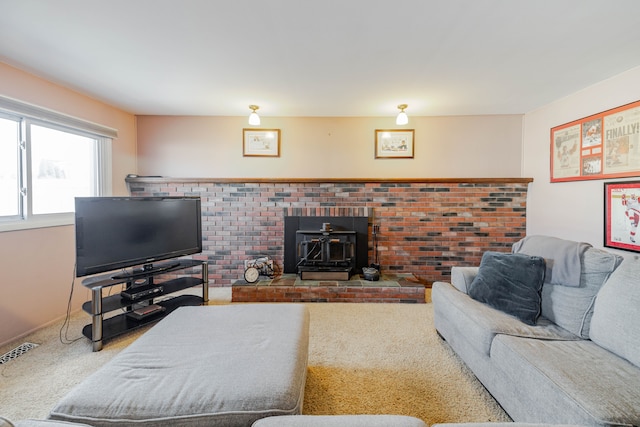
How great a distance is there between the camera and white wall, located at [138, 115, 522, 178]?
3.55m

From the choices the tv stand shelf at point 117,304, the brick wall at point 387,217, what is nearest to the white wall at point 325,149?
the brick wall at point 387,217

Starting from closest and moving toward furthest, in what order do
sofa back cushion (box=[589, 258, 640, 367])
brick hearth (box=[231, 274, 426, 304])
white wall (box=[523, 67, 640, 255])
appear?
sofa back cushion (box=[589, 258, 640, 367]) → white wall (box=[523, 67, 640, 255]) → brick hearth (box=[231, 274, 426, 304])

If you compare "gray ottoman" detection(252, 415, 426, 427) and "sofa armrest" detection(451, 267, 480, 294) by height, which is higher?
"sofa armrest" detection(451, 267, 480, 294)

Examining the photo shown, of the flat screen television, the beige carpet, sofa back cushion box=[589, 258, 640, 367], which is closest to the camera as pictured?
sofa back cushion box=[589, 258, 640, 367]

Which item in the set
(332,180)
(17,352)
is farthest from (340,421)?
(332,180)

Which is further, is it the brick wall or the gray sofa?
the brick wall

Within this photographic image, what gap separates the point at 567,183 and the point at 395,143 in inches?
76.2

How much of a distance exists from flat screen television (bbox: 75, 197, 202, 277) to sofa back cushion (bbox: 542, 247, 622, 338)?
3.23 meters

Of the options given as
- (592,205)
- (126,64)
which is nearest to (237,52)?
(126,64)

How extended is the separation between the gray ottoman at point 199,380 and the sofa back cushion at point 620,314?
5.20 feet

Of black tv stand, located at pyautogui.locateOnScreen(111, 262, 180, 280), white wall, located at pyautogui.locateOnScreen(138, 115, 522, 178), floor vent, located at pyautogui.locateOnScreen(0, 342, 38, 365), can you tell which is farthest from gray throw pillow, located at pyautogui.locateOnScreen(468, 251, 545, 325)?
floor vent, located at pyautogui.locateOnScreen(0, 342, 38, 365)

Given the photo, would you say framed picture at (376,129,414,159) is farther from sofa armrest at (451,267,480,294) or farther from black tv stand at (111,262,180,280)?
black tv stand at (111,262,180,280)

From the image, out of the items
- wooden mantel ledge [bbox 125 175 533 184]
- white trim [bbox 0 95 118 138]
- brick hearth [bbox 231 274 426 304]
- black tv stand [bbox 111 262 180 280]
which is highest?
white trim [bbox 0 95 118 138]

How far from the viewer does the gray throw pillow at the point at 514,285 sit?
1.75 meters
